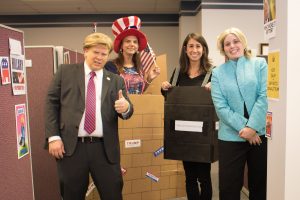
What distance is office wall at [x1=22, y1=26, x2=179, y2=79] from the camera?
6869 mm

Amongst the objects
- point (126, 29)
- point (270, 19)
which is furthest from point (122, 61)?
point (270, 19)

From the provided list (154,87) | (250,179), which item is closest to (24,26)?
(154,87)

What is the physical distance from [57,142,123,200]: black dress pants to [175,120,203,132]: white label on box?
0.63m

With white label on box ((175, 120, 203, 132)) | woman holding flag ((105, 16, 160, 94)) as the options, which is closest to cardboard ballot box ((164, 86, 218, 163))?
white label on box ((175, 120, 203, 132))

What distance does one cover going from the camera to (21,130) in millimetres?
1618

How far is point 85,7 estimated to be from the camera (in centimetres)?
625

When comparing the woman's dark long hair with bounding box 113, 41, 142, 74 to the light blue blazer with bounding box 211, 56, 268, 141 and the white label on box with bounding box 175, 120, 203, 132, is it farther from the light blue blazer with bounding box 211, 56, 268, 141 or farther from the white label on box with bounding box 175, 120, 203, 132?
the light blue blazer with bounding box 211, 56, 268, 141

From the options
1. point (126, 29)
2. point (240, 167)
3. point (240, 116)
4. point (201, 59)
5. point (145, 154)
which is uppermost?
point (126, 29)

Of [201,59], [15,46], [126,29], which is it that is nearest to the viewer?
[15,46]

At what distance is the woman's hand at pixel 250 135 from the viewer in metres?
1.77

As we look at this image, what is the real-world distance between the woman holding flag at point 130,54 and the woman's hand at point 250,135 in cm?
104

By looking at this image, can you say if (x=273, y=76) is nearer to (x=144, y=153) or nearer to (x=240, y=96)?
(x=240, y=96)

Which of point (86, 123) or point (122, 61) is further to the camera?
point (122, 61)

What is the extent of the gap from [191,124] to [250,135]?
532mm
